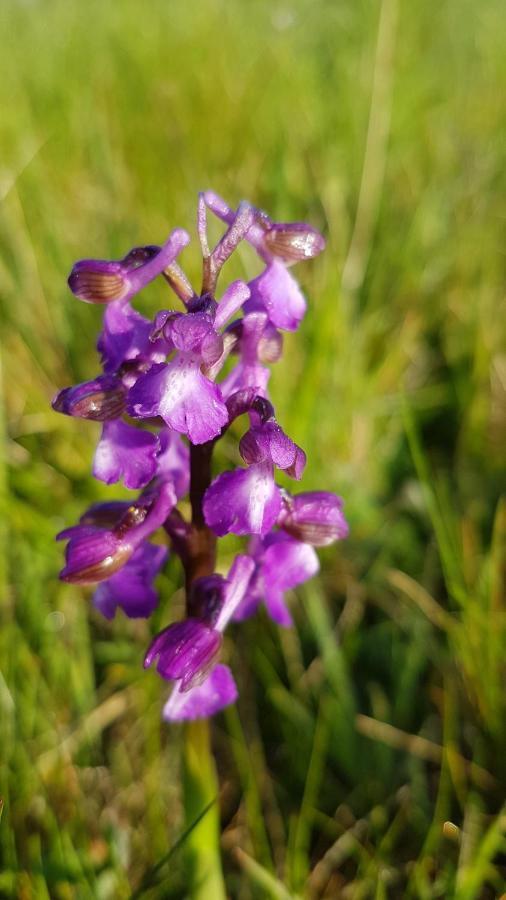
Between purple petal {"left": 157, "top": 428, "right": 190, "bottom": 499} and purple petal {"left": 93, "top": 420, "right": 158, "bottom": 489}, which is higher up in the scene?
purple petal {"left": 93, "top": 420, "right": 158, "bottom": 489}

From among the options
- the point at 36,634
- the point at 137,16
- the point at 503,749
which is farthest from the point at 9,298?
the point at 137,16

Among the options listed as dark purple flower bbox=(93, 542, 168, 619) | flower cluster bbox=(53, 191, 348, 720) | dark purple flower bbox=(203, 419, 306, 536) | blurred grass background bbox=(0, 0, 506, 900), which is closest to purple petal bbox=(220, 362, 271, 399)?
flower cluster bbox=(53, 191, 348, 720)

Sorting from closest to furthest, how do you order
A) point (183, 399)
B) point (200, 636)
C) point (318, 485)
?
point (183, 399), point (200, 636), point (318, 485)

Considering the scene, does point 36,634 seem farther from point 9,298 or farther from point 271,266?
point 9,298

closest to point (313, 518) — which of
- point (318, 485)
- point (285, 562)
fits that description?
point (285, 562)

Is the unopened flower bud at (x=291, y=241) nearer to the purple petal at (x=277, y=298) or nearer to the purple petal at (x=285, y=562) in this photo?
the purple petal at (x=277, y=298)

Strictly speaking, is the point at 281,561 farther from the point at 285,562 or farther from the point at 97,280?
the point at 97,280

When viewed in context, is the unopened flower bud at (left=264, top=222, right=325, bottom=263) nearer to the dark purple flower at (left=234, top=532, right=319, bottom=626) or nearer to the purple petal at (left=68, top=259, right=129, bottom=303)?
the purple petal at (left=68, top=259, right=129, bottom=303)
